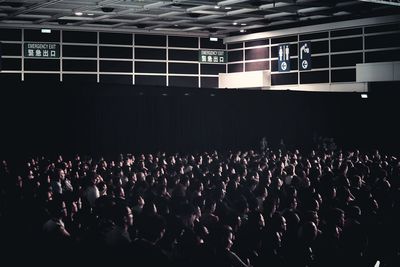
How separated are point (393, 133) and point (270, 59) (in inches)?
288

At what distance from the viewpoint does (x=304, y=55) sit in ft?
87.5

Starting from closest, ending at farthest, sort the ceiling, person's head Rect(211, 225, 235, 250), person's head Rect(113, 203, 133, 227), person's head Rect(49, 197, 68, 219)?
1. person's head Rect(211, 225, 235, 250)
2. person's head Rect(113, 203, 133, 227)
3. person's head Rect(49, 197, 68, 219)
4. the ceiling

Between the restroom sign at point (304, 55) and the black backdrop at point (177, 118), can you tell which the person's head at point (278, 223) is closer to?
the black backdrop at point (177, 118)

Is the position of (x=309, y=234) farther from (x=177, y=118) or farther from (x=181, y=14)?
(x=181, y=14)

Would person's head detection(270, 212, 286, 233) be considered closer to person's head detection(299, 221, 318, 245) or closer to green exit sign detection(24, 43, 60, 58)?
person's head detection(299, 221, 318, 245)

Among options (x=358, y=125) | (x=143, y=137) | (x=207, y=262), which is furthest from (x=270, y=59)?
(x=207, y=262)

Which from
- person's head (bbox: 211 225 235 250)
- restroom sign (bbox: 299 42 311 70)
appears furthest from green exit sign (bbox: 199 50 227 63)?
person's head (bbox: 211 225 235 250)

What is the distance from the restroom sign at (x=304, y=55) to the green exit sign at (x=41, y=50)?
36.3 feet

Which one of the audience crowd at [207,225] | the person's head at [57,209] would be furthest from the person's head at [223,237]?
the person's head at [57,209]

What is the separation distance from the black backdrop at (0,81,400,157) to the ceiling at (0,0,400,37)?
331 cm

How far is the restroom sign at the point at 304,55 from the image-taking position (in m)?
26.5

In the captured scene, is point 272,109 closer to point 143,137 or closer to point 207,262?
point 143,137

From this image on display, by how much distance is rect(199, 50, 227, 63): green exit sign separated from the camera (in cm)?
2994

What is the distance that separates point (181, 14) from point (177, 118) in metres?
4.66
